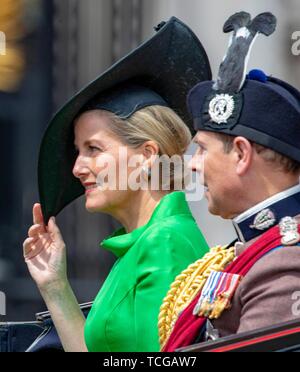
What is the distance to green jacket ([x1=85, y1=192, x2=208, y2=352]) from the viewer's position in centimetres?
339

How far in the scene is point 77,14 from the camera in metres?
5.58

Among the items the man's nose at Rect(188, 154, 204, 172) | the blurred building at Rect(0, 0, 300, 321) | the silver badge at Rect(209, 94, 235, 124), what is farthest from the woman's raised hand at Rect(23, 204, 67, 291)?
the blurred building at Rect(0, 0, 300, 321)

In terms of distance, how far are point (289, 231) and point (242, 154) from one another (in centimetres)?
25

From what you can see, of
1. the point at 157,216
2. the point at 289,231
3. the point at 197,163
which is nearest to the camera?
the point at 289,231

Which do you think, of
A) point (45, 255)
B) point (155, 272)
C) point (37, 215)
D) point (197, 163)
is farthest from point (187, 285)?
point (37, 215)

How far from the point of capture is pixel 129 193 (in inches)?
145

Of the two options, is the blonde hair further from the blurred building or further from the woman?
the blurred building

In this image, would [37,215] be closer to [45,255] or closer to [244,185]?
[45,255]

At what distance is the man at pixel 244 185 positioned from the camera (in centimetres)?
293

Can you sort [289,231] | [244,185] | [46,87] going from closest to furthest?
1. [289,231]
2. [244,185]
3. [46,87]

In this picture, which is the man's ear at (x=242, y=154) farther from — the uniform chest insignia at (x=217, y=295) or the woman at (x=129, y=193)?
the woman at (x=129, y=193)
